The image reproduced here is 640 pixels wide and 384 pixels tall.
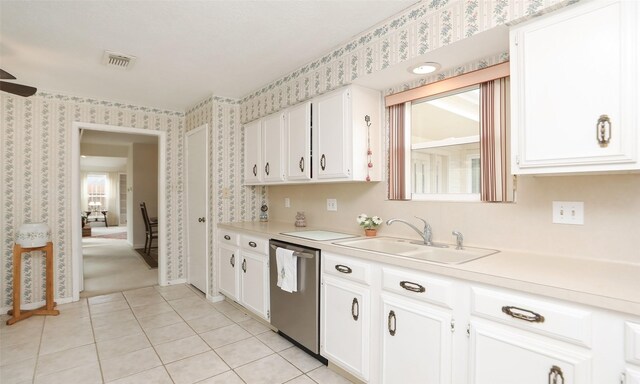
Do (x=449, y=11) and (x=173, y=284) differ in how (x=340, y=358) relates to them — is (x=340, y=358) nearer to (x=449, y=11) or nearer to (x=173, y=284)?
(x=449, y=11)

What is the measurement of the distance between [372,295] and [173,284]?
11.2 ft

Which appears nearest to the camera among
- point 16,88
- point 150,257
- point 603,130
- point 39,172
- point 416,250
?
point 603,130

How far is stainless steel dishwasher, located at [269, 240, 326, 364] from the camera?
7.43 ft

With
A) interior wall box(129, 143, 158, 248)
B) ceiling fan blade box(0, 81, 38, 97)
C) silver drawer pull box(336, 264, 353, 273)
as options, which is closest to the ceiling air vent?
ceiling fan blade box(0, 81, 38, 97)

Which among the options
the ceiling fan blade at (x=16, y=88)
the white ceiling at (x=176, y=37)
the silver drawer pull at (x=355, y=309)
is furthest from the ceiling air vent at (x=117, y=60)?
the silver drawer pull at (x=355, y=309)

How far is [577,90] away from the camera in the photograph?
1.38 meters

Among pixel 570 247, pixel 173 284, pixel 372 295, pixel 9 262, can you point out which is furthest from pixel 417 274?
pixel 9 262

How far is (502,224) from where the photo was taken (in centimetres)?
192

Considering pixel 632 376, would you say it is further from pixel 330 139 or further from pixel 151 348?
pixel 151 348

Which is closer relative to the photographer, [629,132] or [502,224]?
[629,132]

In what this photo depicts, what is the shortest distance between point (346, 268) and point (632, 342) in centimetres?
130

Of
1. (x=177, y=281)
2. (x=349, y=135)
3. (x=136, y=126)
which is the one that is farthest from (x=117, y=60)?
(x=177, y=281)

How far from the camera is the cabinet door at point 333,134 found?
8.06ft

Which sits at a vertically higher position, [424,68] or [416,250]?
[424,68]
